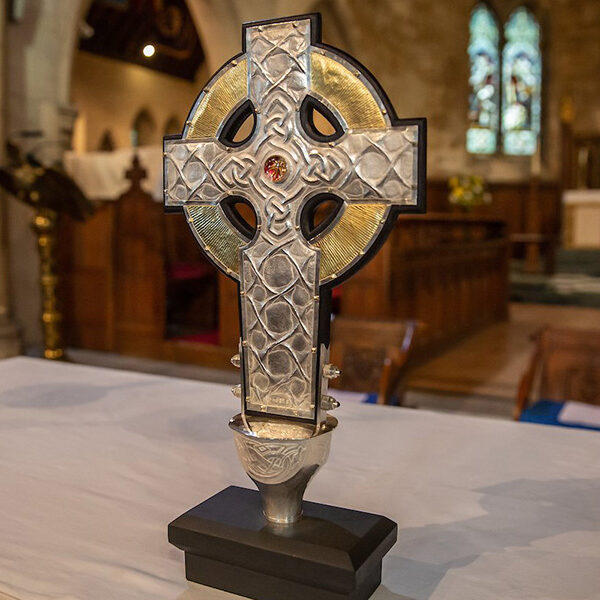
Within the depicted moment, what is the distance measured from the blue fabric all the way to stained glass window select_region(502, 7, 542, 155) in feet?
37.3

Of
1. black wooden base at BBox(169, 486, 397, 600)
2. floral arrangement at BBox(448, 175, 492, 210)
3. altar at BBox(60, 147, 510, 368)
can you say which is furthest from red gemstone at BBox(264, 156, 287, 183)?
floral arrangement at BBox(448, 175, 492, 210)

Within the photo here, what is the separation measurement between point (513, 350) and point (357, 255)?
18.7 feet

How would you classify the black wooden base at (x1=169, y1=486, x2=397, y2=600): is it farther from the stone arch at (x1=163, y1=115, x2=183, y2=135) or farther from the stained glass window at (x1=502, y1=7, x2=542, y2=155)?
the stone arch at (x1=163, y1=115, x2=183, y2=135)

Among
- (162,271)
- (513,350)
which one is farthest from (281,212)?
(513,350)

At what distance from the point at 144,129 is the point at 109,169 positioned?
7690 millimetres

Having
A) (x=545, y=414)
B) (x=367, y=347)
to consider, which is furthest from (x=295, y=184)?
(x=367, y=347)

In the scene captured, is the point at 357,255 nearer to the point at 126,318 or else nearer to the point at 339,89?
the point at 339,89

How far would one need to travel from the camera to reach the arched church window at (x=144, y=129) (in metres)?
13.8

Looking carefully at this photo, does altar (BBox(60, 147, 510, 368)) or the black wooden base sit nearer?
the black wooden base

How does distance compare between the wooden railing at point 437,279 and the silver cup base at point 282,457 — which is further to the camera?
the wooden railing at point 437,279

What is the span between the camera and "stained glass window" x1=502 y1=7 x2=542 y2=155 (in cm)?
1310

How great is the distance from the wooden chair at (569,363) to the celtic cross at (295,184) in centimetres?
186

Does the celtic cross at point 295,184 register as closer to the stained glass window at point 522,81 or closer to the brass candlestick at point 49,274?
the brass candlestick at point 49,274

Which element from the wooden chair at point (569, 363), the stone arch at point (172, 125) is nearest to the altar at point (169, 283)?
the wooden chair at point (569, 363)
